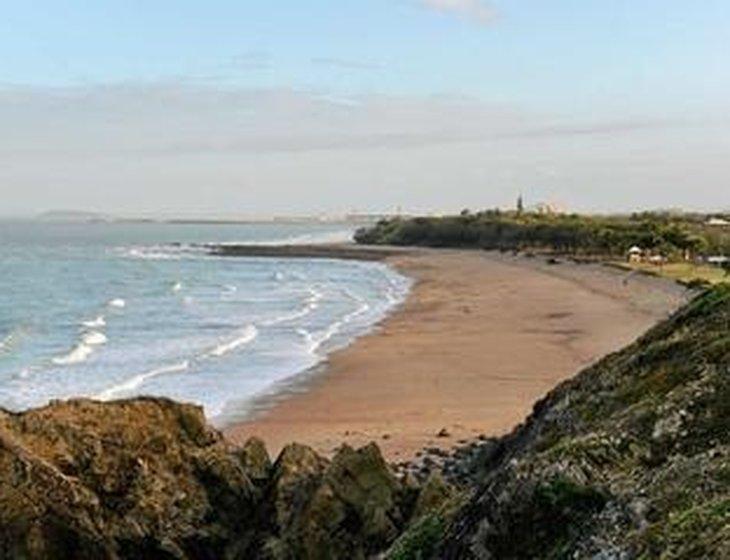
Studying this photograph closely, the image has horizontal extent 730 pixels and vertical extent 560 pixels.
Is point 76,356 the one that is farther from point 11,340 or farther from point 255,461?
point 255,461

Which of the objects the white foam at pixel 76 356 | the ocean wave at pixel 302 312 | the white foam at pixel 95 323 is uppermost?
the ocean wave at pixel 302 312

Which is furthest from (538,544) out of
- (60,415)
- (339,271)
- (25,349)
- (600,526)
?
(339,271)

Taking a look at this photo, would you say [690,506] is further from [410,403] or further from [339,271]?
[339,271]

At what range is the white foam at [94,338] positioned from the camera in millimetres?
52594

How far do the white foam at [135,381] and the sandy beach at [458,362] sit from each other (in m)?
5.23

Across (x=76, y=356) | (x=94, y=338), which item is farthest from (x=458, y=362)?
(x=94, y=338)

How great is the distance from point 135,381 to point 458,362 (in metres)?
11.7

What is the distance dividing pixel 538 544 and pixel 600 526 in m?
0.46

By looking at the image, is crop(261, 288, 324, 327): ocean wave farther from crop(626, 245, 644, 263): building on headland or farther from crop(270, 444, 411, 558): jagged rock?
crop(270, 444, 411, 558): jagged rock

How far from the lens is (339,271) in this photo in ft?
386

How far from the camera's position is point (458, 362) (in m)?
43.2

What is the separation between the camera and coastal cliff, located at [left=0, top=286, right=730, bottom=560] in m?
7.98

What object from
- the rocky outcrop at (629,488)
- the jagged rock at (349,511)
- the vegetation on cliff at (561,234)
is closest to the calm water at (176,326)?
the jagged rock at (349,511)

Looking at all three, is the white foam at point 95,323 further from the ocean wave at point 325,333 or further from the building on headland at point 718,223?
Answer: the building on headland at point 718,223
